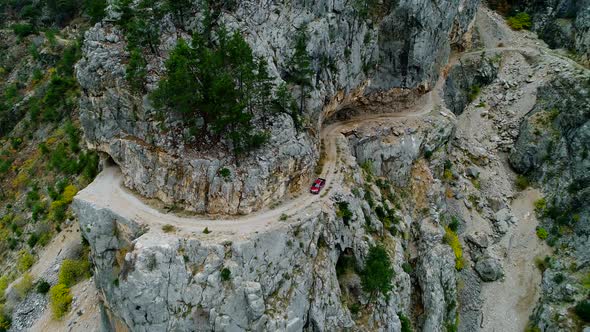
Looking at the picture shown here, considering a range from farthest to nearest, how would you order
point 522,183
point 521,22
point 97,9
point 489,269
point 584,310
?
1. point 521,22
2. point 522,183
3. point 489,269
4. point 584,310
5. point 97,9

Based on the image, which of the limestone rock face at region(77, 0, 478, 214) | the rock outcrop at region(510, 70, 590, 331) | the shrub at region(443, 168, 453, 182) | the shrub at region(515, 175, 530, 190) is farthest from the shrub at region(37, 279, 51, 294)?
the shrub at region(515, 175, 530, 190)

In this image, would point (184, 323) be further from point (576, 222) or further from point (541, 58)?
point (541, 58)

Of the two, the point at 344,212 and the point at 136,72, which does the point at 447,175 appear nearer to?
the point at 344,212

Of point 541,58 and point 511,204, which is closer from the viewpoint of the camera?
point 511,204

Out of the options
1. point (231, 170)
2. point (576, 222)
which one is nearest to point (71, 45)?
point (231, 170)

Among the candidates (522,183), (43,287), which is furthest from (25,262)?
(522,183)

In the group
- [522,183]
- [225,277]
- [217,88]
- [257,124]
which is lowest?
[522,183]
